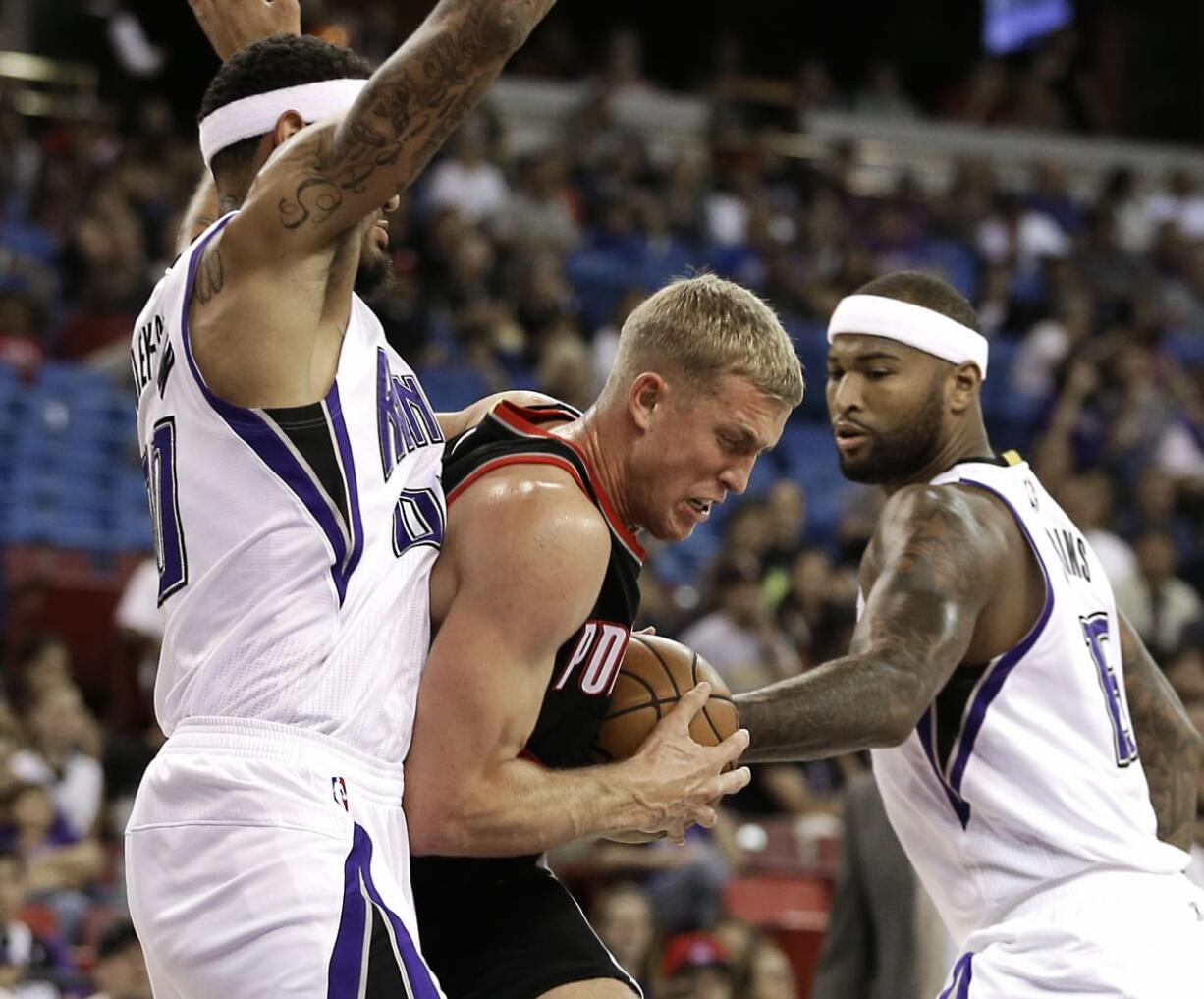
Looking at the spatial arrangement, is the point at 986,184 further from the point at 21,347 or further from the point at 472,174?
the point at 21,347

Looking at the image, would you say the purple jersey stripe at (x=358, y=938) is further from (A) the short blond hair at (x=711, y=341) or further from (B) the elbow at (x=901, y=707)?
(B) the elbow at (x=901, y=707)

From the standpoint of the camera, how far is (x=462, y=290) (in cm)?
1402

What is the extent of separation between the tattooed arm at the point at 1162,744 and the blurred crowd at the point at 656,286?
2857mm

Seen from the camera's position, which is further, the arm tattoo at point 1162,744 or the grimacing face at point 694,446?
the arm tattoo at point 1162,744

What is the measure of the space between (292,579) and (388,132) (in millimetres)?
845

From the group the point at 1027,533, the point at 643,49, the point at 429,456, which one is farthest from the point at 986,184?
the point at 429,456

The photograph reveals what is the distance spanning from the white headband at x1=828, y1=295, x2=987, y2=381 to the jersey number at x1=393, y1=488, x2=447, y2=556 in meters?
1.96

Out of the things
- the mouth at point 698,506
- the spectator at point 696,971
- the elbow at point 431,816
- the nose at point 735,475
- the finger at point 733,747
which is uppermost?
the nose at point 735,475

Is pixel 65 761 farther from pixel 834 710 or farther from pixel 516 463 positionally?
pixel 516 463

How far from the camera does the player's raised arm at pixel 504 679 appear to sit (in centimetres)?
358

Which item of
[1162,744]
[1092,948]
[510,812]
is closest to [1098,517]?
[1162,744]

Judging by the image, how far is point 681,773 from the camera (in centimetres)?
389

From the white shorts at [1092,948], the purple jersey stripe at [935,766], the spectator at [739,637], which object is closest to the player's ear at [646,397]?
the purple jersey stripe at [935,766]

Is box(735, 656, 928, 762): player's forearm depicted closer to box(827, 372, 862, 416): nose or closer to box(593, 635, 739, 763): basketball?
box(593, 635, 739, 763): basketball
